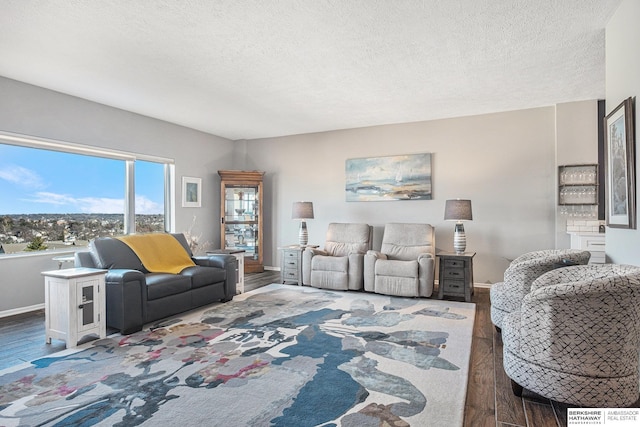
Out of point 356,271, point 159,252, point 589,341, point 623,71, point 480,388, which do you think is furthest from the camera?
point 356,271

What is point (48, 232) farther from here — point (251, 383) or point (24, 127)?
point (251, 383)

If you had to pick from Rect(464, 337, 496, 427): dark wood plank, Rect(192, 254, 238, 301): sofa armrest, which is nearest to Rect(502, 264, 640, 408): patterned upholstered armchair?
Rect(464, 337, 496, 427): dark wood plank

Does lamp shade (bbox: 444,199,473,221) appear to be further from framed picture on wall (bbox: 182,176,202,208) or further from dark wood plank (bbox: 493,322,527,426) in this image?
framed picture on wall (bbox: 182,176,202,208)

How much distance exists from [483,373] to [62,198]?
5.28 m

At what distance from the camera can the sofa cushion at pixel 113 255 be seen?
378cm

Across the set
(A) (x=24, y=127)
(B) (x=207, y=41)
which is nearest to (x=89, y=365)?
(B) (x=207, y=41)

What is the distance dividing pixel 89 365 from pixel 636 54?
454 centimetres

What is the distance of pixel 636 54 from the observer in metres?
2.43

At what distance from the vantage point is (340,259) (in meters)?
5.36

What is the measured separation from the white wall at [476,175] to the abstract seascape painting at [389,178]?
0.37ft

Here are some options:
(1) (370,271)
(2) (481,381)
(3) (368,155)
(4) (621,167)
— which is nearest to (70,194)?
(1) (370,271)

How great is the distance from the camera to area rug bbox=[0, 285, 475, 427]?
81.0 inches

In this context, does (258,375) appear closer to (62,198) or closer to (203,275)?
(203,275)

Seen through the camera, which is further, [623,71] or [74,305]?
[74,305]
